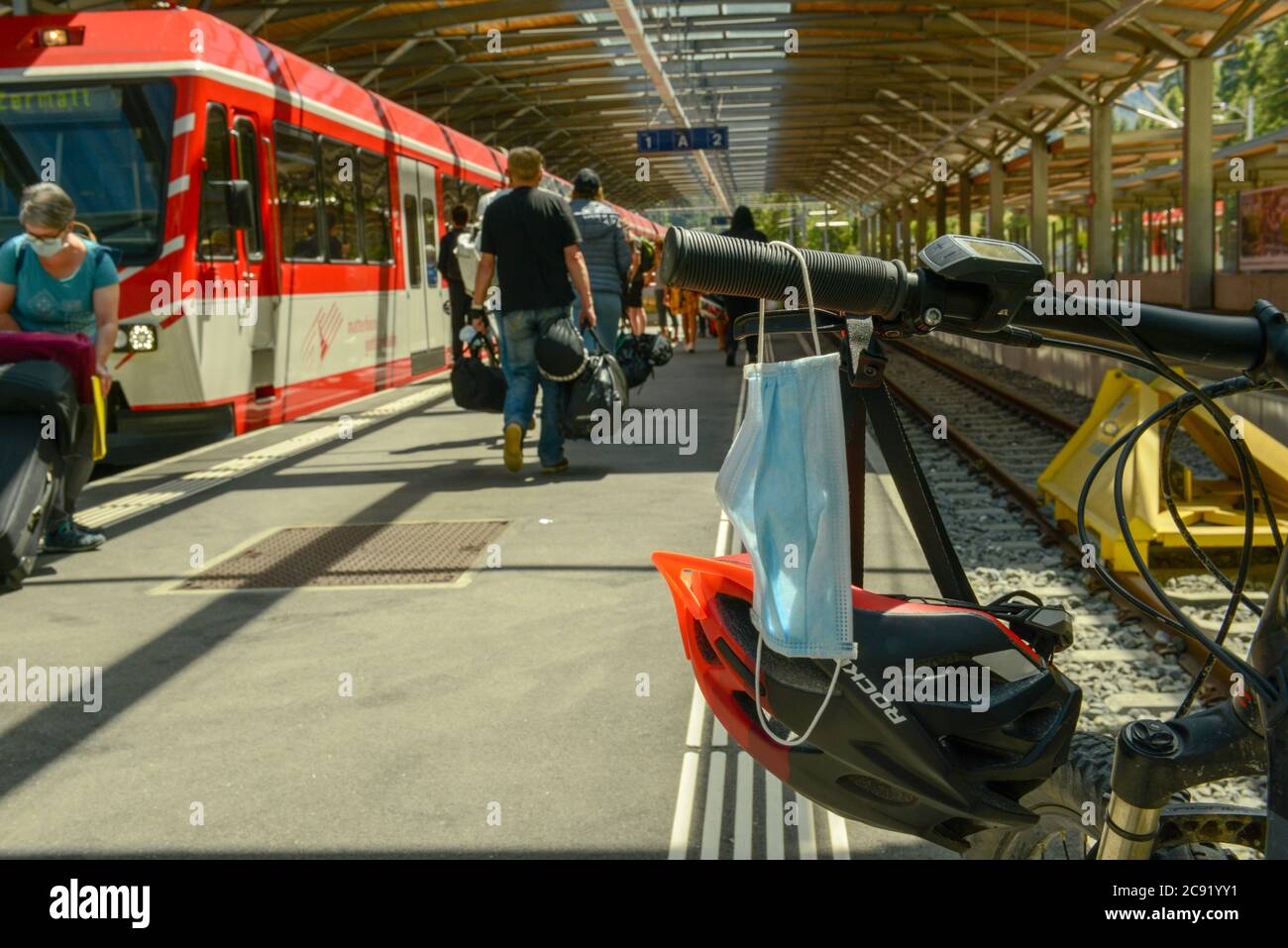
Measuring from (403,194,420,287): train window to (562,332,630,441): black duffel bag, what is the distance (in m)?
7.47

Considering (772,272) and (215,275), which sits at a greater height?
(215,275)

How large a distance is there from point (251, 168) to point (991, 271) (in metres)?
11.0

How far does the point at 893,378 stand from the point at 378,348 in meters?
9.80

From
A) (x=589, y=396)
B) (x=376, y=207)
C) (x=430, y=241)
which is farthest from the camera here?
(x=430, y=241)

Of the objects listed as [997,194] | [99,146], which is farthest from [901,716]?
[997,194]

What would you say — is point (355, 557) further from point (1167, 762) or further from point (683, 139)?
point (683, 139)

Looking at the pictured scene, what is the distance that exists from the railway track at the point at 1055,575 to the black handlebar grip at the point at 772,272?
3205 millimetres

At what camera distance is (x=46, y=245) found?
23.9 feet

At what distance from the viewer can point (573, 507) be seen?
8500 mm

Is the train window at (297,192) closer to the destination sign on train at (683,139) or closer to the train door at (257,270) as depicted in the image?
the train door at (257,270)
